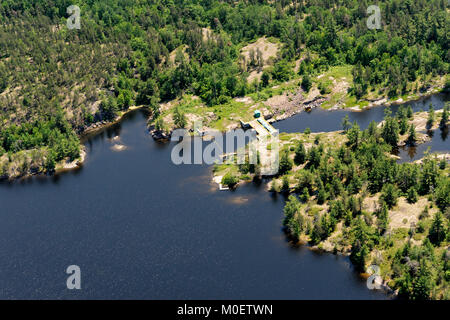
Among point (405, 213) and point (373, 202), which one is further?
point (373, 202)

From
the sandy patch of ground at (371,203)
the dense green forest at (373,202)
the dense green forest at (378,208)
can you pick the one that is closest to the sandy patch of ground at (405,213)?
the dense green forest at (373,202)

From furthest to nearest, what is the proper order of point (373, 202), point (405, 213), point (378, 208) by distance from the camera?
point (373, 202) → point (378, 208) → point (405, 213)

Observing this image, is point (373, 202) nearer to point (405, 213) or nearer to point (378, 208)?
point (378, 208)

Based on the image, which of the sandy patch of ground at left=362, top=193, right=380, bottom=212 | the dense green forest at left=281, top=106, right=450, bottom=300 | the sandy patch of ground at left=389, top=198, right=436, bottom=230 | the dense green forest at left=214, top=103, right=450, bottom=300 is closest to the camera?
the dense green forest at left=281, top=106, right=450, bottom=300

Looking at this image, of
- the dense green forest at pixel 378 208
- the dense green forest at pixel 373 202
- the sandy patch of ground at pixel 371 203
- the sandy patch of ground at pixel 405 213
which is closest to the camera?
the dense green forest at pixel 378 208

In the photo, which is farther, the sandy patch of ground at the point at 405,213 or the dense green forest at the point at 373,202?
the sandy patch of ground at the point at 405,213

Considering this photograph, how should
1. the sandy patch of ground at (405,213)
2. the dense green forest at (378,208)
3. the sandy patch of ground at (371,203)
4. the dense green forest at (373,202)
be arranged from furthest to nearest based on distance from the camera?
1. the sandy patch of ground at (371,203)
2. the sandy patch of ground at (405,213)
3. the dense green forest at (373,202)
4. the dense green forest at (378,208)

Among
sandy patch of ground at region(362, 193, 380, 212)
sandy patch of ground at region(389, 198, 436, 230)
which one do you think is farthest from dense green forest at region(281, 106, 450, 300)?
sandy patch of ground at region(362, 193, 380, 212)

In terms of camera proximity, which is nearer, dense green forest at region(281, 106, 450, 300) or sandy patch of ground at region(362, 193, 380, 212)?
dense green forest at region(281, 106, 450, 300)

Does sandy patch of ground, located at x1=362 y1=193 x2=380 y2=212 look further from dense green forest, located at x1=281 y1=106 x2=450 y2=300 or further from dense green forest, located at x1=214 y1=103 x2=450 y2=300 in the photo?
dense green forest, located at x1=281 y1=106 x2=450 y2=300

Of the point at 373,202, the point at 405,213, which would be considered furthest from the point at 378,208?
the point at 405,213

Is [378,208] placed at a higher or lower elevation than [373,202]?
lower

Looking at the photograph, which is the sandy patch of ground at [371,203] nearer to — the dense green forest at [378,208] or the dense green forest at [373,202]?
the dense green forest at [373,202]
